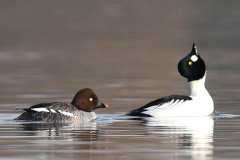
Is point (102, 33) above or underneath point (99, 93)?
above

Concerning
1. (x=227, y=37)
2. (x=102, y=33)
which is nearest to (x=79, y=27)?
(x=102, y=33)

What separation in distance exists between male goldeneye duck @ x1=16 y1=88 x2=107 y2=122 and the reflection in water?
879 mm

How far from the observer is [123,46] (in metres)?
44.0

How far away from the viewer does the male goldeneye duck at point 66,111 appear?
19828mm

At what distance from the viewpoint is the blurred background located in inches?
1015

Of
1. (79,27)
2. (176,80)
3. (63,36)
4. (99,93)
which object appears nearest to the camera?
(99,93)

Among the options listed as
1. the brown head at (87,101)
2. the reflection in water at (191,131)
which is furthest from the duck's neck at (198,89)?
the brown head at (87,101)

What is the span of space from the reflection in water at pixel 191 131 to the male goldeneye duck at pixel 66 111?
88cm

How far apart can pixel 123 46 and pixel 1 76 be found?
1407 cm

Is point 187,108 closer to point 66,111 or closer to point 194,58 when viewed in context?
point 194,58

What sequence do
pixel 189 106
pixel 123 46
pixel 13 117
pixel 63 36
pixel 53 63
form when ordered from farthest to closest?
pixel 63 36
pixel 123 46
pixel 53 63
pixel 189 106
pixel 13 117

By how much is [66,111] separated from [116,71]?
12.1 m

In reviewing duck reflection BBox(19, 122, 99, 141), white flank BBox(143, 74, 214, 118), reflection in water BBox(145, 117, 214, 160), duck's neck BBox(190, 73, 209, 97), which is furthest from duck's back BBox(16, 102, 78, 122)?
duck's neck BBox(190, 73, 209, 97)

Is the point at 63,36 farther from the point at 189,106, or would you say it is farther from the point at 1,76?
the point at 189,106
